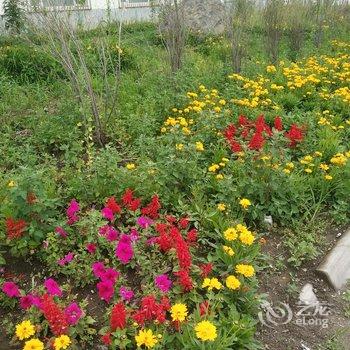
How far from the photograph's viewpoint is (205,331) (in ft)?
7.57

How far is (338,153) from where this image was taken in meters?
4.38

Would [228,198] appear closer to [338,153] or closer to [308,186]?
[308,186]

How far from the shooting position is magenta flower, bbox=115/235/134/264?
288 centimetres

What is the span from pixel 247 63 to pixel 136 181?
4813 mm

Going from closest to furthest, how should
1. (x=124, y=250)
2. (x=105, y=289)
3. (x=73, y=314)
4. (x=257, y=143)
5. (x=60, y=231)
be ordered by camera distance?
(x=73, y=314) → (x=105, y=289) → (x=124, y=250) → (x=60, y=231) → (x=257, y=143)

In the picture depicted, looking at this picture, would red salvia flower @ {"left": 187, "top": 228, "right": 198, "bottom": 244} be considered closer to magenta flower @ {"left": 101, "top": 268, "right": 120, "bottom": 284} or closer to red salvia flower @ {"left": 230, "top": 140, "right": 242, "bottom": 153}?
magenta flower @ {"left": 101, "top": 268, "right": 120, "bottom": 284}

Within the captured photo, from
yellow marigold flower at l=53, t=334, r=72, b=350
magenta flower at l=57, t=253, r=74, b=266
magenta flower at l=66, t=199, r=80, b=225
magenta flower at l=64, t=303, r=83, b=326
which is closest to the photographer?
yellow marigold flower at l=53, t=334, r=72, b=350

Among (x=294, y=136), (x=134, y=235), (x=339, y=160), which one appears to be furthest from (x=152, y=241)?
(x=294, y=136)

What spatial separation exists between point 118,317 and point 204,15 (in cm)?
1032

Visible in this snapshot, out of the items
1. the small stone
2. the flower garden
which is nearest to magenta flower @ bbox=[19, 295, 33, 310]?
the flower garden

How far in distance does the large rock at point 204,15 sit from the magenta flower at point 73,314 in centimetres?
977

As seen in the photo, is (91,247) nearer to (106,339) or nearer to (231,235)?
(106,339)

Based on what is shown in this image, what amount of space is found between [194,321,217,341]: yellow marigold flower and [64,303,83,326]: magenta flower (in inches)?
26.6

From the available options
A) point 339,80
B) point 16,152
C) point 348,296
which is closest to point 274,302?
point 348,296
